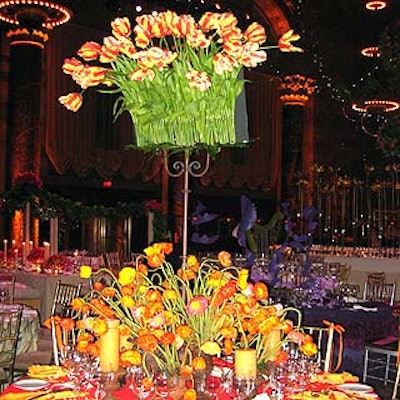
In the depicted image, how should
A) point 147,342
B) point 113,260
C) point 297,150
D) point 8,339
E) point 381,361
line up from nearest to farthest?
point 147,342
point 8,339
point 381,361
point 113,260
point 297,150

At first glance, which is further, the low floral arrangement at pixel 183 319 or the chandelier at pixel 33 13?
the chandelier at pixel 33 13

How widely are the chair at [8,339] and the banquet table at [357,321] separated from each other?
2.03 m

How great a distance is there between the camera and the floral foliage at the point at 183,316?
2.47 m

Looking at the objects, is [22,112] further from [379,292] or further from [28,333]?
[28,333]

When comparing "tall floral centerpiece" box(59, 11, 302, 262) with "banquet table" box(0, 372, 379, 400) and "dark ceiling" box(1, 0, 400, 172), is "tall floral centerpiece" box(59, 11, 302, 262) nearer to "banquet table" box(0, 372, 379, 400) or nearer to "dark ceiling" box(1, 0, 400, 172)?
"banquet table" box(0, 372, 379, 400)

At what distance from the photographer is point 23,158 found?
12281 mm

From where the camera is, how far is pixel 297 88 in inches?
541

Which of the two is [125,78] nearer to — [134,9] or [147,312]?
[147,312]

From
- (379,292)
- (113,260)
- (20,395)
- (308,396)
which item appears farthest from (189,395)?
(113,260)

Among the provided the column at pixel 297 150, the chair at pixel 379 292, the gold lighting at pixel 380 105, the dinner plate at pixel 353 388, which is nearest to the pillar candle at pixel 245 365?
the dinner plate at pixel 353 388

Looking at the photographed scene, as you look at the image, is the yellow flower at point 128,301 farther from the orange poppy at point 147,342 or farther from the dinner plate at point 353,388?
the dinner plate at point 353,388

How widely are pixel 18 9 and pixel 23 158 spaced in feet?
13.6

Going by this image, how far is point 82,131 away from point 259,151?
4.68m

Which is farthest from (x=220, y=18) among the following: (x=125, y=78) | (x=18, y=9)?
(x=18, y=9)
